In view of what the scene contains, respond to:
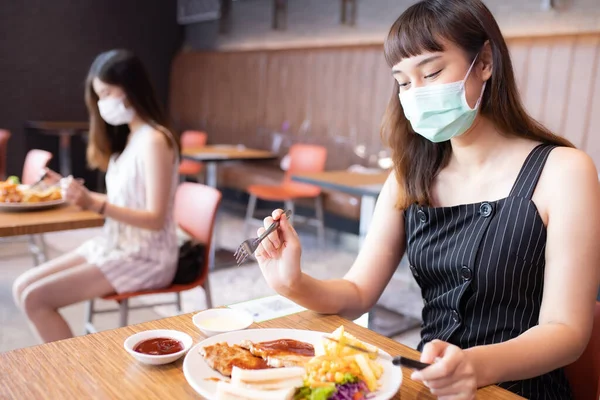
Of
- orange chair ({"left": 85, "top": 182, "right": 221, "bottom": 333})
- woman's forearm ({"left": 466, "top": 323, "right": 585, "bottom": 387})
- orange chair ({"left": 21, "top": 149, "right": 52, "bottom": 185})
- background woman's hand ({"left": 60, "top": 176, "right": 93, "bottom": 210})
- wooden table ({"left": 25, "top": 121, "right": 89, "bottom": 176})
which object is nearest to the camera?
woman's forearm ({"left": 466, "top": 323, "right": 585, "bottom": 387})

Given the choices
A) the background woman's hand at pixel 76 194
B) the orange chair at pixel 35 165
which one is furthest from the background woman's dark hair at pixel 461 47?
the orange chair at pixel 35 165

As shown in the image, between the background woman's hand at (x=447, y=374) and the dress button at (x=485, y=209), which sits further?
the dress button at (x=485, y=209)

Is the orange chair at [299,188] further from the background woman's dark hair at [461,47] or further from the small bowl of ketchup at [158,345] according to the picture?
the small bowl of ketchup at [158,345]

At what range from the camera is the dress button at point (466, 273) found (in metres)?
1.13

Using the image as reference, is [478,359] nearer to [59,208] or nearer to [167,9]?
[59,208]

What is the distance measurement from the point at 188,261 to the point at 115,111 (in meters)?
0.69

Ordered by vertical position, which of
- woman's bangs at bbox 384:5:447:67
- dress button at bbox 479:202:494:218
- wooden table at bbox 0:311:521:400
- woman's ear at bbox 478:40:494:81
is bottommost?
wooden table at bbox 0:311:521:400

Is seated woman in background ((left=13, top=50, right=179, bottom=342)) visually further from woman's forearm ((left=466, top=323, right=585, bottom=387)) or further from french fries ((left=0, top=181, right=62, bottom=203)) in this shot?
woman's forearm ((left=466, top=323, right=585, bottom=387))

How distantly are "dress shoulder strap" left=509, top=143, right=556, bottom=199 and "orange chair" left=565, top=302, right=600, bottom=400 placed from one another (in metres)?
0.30

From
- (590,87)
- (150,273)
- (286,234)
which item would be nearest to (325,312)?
(286,234)

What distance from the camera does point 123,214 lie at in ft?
6.63

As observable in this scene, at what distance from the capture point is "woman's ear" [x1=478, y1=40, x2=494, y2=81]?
3.79 feet

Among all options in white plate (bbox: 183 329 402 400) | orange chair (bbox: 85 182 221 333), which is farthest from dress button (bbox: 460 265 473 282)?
orange chair (bbox: 85 182 221 333)

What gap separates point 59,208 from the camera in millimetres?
2234
